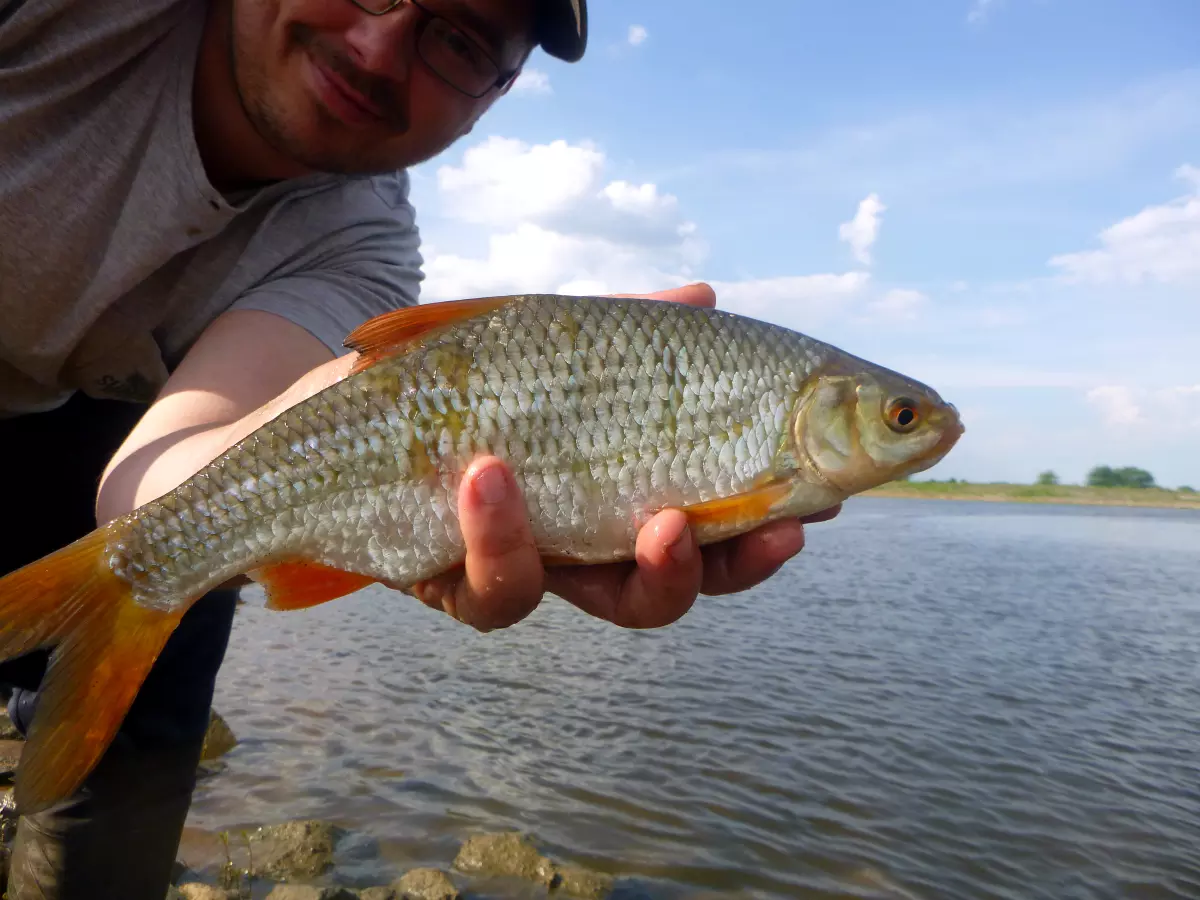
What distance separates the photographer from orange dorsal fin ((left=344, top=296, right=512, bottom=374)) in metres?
2.23

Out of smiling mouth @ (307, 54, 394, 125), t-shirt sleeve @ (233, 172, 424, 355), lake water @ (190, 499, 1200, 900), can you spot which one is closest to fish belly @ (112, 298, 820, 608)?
t-shirt sleeve @ (233, 172, 424, 355)

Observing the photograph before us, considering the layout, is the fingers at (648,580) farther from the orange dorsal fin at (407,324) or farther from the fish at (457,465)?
the orange dorsal fin at (407,324)

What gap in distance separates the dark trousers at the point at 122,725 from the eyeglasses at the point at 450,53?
A: 1740mm

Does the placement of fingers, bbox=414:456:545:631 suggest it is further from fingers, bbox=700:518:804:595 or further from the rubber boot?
the rubber boot

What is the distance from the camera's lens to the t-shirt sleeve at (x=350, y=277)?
2693 mm

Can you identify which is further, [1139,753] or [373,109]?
[1139,753]

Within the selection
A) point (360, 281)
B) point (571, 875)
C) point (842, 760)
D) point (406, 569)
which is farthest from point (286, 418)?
point (842, 760)

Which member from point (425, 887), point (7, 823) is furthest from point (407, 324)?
point (7, 823)

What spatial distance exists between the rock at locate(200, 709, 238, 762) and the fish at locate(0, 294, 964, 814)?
5.27 metres

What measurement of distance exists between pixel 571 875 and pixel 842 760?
3.50 m

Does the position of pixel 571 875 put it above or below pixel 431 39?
below

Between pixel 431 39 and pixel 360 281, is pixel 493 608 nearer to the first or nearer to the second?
pixel 360 281

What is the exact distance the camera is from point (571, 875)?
4953 millimetres

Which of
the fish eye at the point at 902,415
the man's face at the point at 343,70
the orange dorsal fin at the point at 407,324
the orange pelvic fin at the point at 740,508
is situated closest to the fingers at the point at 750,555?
the orange pelvic fin at the point at 740,508
